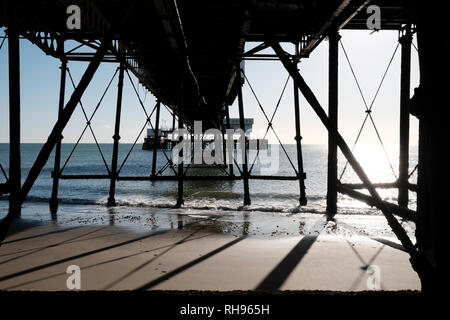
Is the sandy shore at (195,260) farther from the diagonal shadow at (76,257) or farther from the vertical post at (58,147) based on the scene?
the vertical post at (58,147)

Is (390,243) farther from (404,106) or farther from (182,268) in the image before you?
(404,106)

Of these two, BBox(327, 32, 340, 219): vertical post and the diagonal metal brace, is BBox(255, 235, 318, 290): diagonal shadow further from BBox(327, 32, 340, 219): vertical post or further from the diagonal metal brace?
BBox(327, 32, 340, 219): vertical post

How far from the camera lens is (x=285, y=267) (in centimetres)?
332

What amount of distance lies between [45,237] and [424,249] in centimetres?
494

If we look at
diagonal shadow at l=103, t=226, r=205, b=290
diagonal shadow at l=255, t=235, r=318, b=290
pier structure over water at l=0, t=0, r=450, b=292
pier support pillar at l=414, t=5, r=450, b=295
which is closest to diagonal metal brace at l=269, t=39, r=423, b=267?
pier structure over water at l=0, t=0, r=450, b=292

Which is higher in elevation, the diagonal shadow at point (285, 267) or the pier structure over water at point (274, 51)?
the pier structure over water at point (274, 51)

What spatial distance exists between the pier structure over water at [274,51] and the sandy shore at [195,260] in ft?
2.51

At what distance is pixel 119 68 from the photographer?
759 centimetres

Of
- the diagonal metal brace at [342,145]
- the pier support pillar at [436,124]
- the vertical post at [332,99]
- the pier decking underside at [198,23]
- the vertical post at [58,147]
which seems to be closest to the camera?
the pier support pillar at [436,124]

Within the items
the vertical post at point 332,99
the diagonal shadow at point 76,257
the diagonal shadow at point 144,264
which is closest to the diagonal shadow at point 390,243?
the vertical post at point 332,99

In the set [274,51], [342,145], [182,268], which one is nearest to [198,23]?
[274,51]

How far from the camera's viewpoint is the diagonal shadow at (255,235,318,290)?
2858 millimetres

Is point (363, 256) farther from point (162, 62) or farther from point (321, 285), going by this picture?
point (162, 62)

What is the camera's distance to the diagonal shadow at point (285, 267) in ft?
9.38
